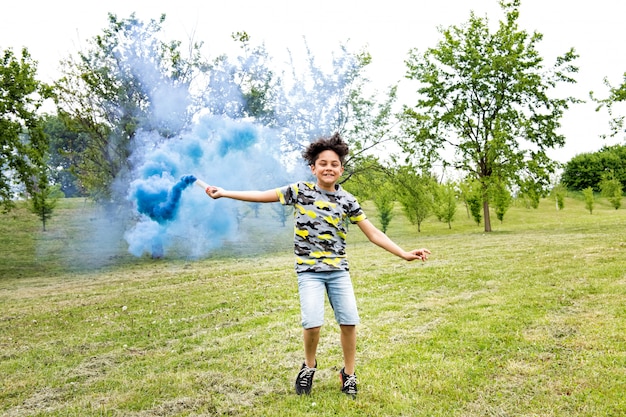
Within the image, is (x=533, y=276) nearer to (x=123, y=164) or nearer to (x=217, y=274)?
(x=217, y=274)

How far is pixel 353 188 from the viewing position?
26.3 metres

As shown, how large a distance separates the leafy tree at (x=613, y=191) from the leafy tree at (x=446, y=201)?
17.6 m

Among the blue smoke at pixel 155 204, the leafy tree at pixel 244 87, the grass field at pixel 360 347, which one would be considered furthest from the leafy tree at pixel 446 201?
the blue smoke at pixel 155 204

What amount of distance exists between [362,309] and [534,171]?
22.1 metres

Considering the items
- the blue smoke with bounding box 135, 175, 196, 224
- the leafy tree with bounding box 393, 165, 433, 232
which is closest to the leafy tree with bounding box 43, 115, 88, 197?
the blue smoke with bounding box 135, 175, 196, 224

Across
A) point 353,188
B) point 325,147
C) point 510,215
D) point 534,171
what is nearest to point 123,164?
point 353,188

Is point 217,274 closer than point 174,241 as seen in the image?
Yes

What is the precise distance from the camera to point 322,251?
391 cm

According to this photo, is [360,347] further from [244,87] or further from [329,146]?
[244,87]

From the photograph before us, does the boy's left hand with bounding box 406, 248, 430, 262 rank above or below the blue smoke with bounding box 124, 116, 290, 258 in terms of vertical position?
below

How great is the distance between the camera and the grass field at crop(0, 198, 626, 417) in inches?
147

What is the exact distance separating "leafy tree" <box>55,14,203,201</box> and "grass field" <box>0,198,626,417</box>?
30.4 feet

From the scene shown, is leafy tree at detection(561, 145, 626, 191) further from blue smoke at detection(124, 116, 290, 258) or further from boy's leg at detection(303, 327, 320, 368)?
boy's leg at detection(303, 327, 320, 368)

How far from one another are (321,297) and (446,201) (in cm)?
3384
